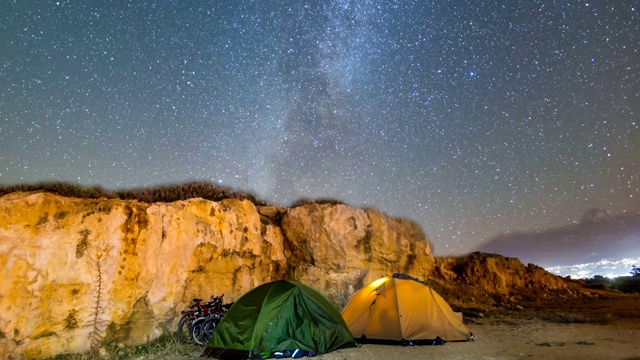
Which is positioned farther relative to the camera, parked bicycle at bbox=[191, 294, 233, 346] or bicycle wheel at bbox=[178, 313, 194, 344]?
bicycle wheel at bbox=[178, 313, 194, 344]

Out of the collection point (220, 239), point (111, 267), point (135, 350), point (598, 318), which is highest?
point (220, 239)

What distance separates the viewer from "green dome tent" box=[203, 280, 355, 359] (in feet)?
32.4

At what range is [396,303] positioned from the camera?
39.6ft

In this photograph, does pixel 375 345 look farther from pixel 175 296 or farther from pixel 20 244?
pixel 20 244

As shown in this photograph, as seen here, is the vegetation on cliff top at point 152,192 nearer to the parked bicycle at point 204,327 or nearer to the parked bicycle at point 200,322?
the parked bicycle at point 200,322

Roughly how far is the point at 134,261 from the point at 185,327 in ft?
7.99

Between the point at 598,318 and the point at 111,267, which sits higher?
the point at 111,267

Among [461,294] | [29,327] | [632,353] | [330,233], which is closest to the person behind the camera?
[632,353]

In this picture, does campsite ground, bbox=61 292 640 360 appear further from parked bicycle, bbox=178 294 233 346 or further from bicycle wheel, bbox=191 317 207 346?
parked bicycle, bbox=178 294 233 346

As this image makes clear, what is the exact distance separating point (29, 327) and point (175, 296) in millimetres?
3795

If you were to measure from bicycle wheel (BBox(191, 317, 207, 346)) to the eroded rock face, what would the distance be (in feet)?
3.98

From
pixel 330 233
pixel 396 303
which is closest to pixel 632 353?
pixel 396 303

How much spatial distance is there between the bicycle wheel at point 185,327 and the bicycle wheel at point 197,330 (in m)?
0.18

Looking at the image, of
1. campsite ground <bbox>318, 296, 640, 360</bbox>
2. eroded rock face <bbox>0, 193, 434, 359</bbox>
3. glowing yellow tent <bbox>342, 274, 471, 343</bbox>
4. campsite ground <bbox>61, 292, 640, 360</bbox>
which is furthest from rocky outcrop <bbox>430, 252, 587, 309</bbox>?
glowing yellow tent <bbox>342, 274, 471, 343</bbox>
